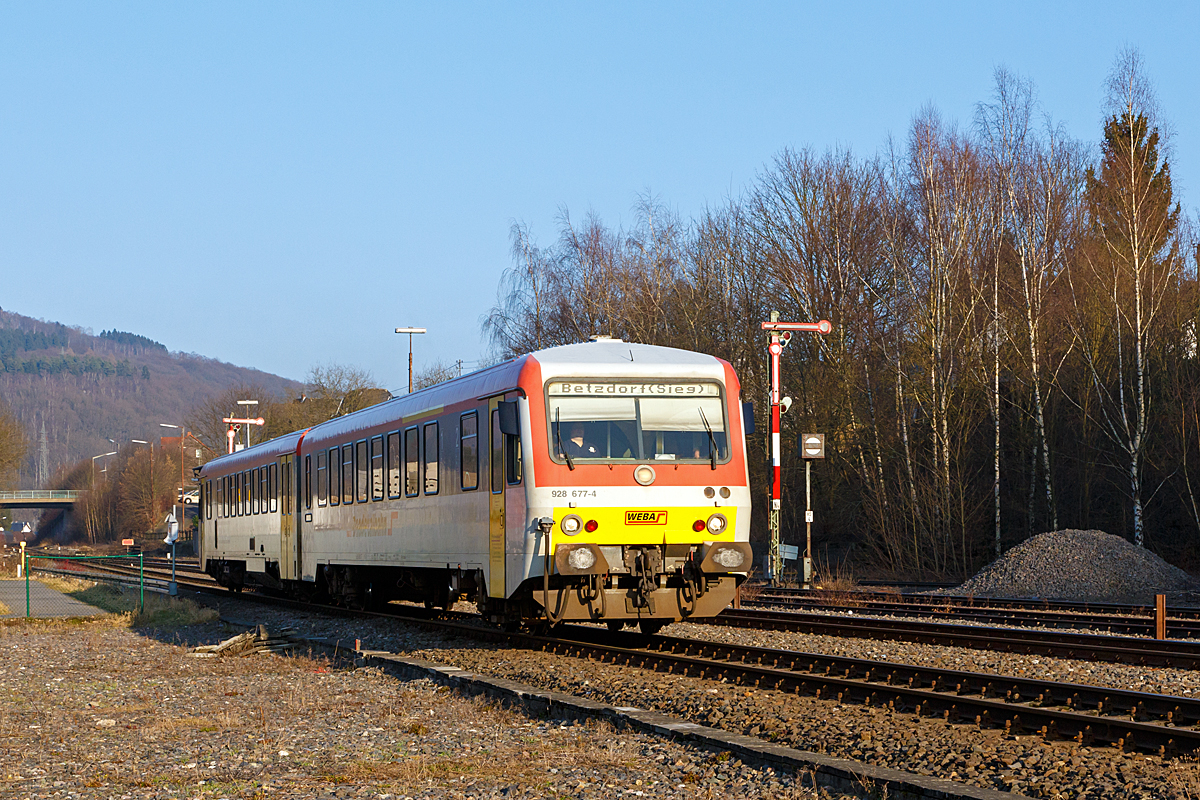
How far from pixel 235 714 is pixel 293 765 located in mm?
2657

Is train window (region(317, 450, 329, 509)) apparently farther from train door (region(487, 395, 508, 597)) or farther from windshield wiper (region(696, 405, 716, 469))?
windshield wiper (region(696, 405, 716, 469))

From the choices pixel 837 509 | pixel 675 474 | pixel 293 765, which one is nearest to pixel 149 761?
pixel 293 765

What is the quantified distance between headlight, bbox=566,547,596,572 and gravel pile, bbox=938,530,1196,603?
42.4 feet

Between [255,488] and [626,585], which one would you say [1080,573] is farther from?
[255,488]

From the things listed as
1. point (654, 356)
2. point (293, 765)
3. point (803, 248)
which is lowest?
point (293, 765)

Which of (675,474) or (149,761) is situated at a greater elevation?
(675,474)

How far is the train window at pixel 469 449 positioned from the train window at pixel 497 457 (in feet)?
1.84

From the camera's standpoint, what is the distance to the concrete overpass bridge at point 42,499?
348 feet

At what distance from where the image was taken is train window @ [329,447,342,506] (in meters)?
21.7

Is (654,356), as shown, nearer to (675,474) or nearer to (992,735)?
(675,474)

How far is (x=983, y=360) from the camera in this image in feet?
115

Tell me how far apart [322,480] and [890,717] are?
47.7 feet

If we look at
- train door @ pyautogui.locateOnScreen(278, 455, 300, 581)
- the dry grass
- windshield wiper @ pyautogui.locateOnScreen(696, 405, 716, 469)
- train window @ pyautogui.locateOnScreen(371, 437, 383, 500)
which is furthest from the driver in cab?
train door @ pyautogui.locateOnScreen(278, 455, 300, 581)

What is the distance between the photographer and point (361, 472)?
20.5 meters
